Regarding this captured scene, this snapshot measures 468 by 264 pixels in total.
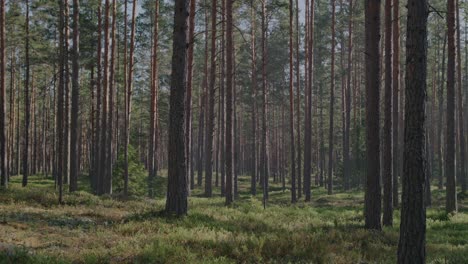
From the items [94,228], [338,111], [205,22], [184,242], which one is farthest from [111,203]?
[338,111]

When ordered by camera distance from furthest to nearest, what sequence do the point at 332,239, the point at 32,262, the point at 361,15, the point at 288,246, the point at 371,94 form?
the point at 361,15 → the point at 371,94 → the point at 332,239 → the point at 288,246 → the point at 32,262

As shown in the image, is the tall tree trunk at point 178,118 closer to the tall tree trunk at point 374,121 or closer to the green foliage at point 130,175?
the tall tree trunk at point 374,121

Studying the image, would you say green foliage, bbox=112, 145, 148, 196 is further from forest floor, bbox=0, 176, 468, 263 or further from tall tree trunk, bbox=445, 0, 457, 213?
tall tree trunk, bbox=445, 0, 457, 213

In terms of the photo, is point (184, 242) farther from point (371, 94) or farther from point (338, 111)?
point (338, 111)

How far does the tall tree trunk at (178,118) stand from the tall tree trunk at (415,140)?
251 inches

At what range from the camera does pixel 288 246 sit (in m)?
8.48

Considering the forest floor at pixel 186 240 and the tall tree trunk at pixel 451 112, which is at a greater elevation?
the tall tree trunk at pixel 451 112

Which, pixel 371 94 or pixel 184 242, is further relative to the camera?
pixel 371 94

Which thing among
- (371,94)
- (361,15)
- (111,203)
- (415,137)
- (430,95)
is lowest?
(111,203)

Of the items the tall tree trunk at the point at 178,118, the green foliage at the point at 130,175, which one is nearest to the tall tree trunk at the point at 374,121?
the tall tree trunk at the point at 178,118

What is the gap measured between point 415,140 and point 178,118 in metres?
6.63

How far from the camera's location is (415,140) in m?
6.48

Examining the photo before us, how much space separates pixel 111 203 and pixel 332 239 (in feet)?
31.8

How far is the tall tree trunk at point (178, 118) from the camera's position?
1128 centimetres
